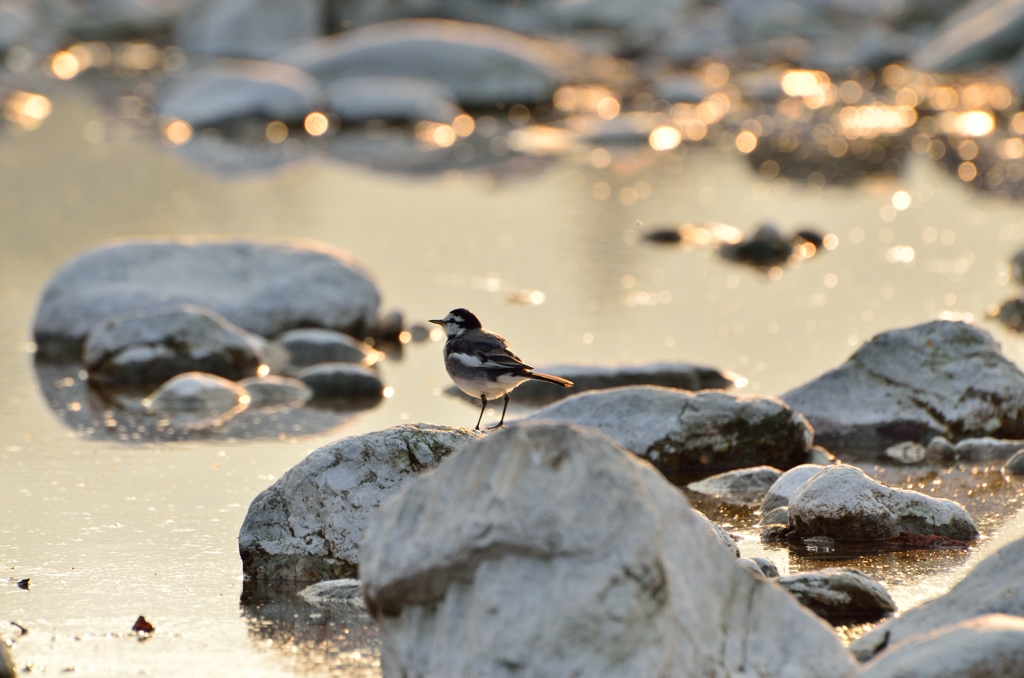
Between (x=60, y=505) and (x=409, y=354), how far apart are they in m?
3.99

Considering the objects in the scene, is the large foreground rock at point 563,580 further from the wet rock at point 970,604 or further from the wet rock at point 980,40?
the wet rock at point 980,40

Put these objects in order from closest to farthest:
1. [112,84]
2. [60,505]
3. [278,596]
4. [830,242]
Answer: [278,596]
[60,505]
[830,242]
[112,84]

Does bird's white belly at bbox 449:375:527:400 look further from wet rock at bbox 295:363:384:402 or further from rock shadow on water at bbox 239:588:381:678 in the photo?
wet rock at bbox 295:363:384:402

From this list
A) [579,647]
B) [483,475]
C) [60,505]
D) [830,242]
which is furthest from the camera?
[830,242]

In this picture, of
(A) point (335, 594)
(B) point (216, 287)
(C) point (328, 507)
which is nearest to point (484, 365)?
(C) point (328, 507)

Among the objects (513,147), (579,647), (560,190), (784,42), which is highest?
(784,42)

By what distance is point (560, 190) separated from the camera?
17047mm

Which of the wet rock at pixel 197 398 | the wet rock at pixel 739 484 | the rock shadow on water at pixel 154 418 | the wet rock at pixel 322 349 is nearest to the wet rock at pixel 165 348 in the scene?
the rock shadow on water at pixel 154 418

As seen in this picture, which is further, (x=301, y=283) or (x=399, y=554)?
(x=301, y=283)

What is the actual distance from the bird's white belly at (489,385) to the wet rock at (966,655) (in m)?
2.44

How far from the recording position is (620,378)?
28.8 ft

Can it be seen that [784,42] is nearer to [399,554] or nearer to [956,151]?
[956,151]

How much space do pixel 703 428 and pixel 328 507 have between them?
8.29 feet

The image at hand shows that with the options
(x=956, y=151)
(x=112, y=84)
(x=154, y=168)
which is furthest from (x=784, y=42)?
(x=154, y=168)
